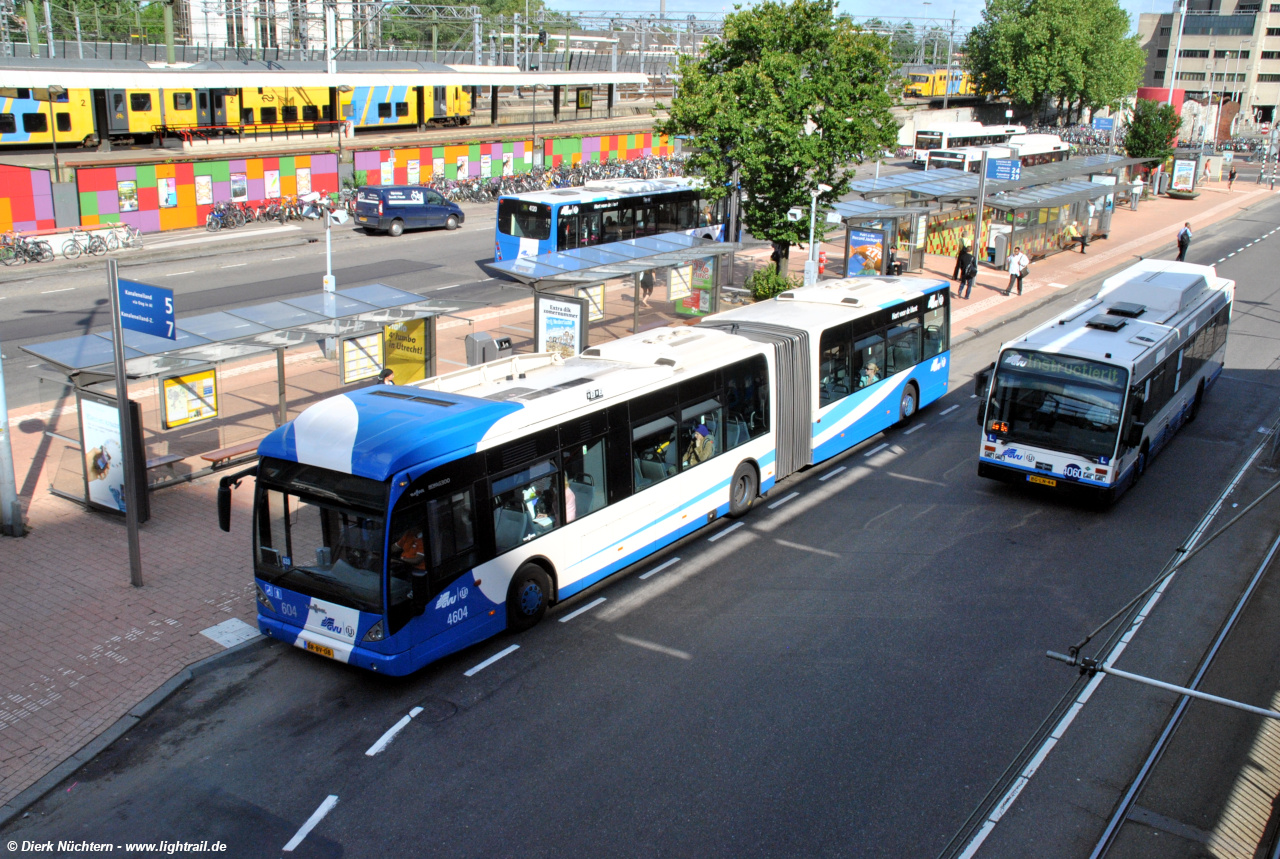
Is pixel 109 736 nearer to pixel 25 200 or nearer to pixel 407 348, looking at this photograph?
pixel 407 348

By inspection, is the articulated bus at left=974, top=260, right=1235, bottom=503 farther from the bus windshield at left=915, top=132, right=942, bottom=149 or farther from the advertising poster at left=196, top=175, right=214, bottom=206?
the bus windshield at left=915, top=132, right=942, bottom=149

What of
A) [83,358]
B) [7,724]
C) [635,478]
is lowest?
[7,724]

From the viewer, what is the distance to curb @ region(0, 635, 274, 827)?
841 centimetres

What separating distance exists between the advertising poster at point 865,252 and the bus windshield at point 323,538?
23439 mm

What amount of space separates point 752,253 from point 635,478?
24.7 meters

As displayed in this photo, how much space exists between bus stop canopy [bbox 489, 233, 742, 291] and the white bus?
48.5 metres

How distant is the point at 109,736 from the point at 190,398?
6.83m

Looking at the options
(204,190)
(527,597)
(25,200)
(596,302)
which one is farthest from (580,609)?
(204,190)

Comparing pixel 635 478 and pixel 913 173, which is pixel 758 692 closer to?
pixel 635 478

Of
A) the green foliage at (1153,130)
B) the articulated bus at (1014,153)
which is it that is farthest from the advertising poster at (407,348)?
the green foliage at (1153,130)

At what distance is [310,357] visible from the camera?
68.5ft

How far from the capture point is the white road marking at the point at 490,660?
34.4 feet

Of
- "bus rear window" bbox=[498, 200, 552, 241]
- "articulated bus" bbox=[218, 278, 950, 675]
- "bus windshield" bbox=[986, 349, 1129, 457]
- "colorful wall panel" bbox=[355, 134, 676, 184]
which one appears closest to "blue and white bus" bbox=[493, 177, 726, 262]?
"bus rear window" bbox=[498, 200, 552, 241]

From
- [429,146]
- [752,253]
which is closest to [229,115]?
[429,146]
